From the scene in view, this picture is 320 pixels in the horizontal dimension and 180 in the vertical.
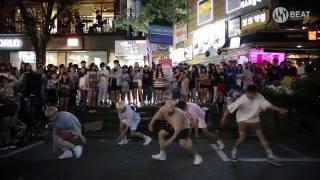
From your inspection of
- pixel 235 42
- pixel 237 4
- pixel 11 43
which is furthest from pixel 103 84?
pixel 237 4

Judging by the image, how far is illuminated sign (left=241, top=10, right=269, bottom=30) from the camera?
27203mm

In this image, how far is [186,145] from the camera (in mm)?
11656

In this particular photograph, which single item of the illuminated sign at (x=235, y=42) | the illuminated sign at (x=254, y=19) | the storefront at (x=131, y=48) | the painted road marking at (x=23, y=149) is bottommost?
the painted road marking at (x=23, y=149)

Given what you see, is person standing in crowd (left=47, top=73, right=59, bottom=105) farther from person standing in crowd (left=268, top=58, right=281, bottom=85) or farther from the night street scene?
person standing in crowd (left=268, top=58, right=281, bottom=85)

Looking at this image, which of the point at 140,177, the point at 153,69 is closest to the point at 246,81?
the point at 153,69

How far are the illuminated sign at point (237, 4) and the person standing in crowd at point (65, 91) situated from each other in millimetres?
14171

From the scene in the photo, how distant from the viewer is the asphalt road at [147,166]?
10.0 meters

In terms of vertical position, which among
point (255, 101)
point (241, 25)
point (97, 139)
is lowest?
point (97, 139)

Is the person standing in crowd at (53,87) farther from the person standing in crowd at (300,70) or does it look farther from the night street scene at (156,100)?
the person standing in crowd at (300,70)

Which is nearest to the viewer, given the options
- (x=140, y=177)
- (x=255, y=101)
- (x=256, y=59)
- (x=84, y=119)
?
(x=140, y=177)

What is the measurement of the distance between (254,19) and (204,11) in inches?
521

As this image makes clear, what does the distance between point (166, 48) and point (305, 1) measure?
22.7m

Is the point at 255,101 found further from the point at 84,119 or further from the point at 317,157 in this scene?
the point at 84,119

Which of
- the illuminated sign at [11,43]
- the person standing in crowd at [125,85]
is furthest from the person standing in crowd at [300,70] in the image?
the illuminated sign at [11,43]
